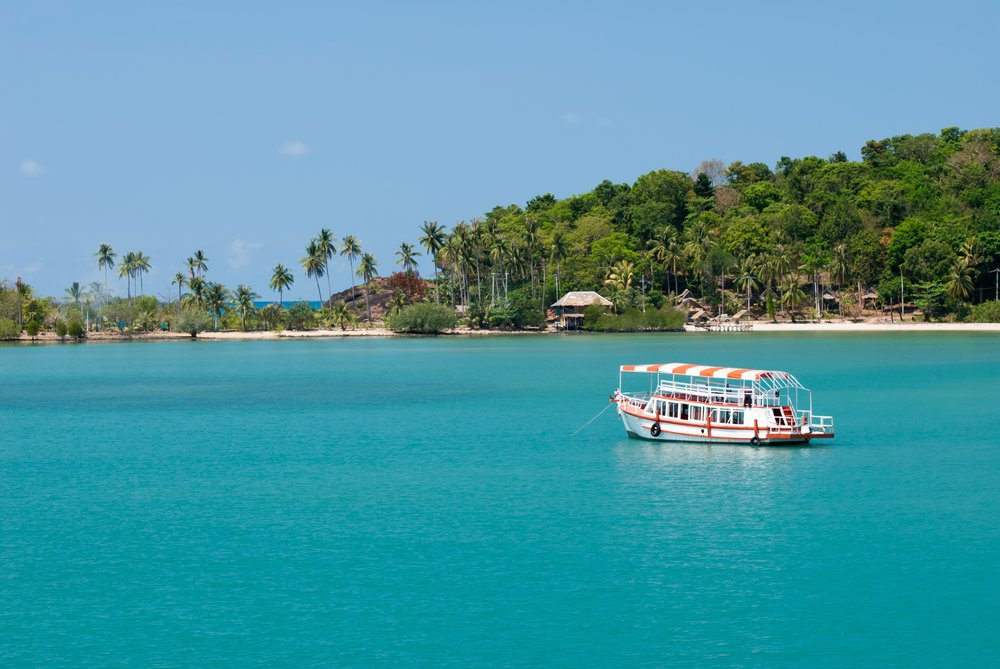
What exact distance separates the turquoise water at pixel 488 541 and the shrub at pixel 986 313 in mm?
109759

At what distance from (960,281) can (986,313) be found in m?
7.27

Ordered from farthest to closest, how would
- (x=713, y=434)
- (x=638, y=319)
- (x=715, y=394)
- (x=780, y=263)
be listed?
(x=638, y=319)
(x=780, y=263)
(x=715, y=394)
(x=713, y=434)

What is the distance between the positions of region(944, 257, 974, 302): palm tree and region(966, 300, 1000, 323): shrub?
326 cm

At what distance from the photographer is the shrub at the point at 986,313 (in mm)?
174375

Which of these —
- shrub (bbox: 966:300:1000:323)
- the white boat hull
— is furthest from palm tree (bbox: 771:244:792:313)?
the white boat hull

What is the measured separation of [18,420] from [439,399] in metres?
31.6

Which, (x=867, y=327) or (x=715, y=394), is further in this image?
(x=867, y=327)

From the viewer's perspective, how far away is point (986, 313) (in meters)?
176

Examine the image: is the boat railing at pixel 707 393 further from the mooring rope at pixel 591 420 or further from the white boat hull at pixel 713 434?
the mooring rope at pixel 591 420

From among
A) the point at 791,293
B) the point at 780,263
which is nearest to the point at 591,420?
the point at 780,263

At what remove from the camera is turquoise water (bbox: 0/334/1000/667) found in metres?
27.9

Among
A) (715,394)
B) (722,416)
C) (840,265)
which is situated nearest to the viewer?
(722,416)

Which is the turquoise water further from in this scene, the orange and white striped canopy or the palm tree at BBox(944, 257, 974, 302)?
the palm tree at BBox(944, 257, 974, 302)

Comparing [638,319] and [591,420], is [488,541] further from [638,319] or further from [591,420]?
[638,319]
